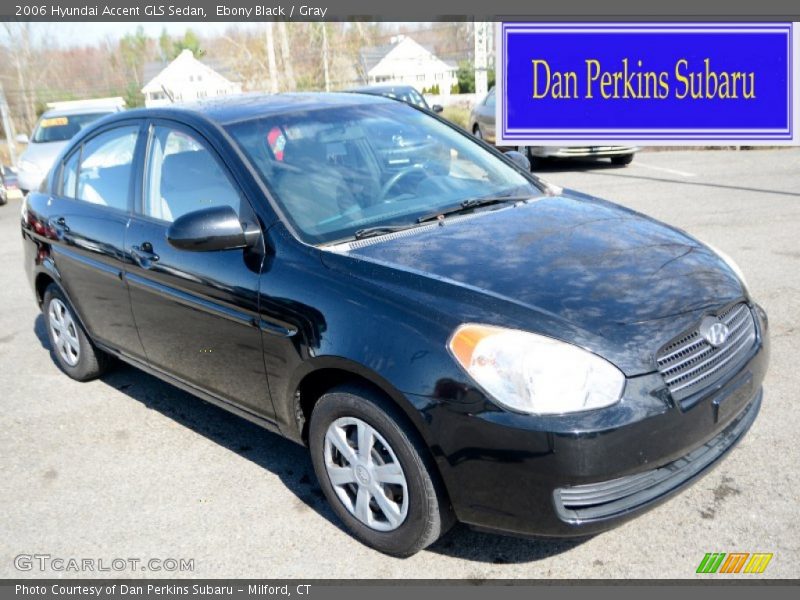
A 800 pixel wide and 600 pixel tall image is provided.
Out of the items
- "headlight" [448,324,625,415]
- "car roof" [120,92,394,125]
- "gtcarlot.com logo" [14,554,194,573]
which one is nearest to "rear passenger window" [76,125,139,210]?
"car roof" [120,92,394,125]

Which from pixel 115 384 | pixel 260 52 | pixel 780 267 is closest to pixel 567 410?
pixel 115 384

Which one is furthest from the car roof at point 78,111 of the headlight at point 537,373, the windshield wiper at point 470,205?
the headlight at point 537,373

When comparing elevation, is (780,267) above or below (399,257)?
below

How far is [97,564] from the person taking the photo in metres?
3.28

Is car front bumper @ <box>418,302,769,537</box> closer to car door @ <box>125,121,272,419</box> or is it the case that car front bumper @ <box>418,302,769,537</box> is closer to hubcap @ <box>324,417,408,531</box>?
hubcap @ <box>324,417,408,531</box>

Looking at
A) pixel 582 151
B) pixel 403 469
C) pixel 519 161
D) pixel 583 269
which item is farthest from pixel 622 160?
pixel 403 469

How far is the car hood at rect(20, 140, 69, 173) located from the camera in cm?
1383

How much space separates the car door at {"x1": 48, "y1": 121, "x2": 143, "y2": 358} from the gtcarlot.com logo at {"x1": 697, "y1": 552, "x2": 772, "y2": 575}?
9.87 ft

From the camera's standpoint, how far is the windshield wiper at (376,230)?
3400mm

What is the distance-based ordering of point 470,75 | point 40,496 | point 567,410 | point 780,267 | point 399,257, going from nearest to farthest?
point 567,410
point 399,257
point 40,496
point 780,267
point 470,75

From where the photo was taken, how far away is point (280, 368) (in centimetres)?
332

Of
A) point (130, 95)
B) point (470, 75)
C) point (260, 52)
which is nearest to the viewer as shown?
point (260, 52)

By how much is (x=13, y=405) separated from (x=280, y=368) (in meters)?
2.60

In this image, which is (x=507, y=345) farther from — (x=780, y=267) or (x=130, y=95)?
(x=130, y=95)
